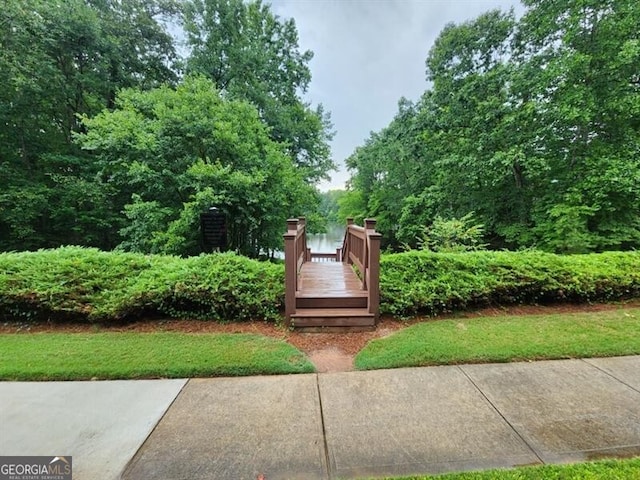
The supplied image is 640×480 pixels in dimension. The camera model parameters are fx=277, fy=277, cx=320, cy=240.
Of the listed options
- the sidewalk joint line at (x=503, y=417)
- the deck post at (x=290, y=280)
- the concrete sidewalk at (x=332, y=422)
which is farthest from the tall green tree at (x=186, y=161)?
the sidewalk joint line at (x=503, y=417)

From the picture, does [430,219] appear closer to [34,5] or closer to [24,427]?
[24,427]

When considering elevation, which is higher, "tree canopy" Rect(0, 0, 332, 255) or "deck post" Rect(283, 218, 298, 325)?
"tree canopy" Rect(0, 0, 332, 255)

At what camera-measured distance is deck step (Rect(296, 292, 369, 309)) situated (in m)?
3.88

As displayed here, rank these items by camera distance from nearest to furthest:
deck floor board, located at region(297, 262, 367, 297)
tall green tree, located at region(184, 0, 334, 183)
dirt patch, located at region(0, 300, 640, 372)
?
dirt patch, located at region(0, 300, 640, 372), deck floor board, located at region(297, 262, 367, 297), tall green tree, located at region(184, 0, 334, 183)

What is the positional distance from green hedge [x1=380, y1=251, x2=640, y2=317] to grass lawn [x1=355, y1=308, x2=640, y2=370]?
335mm

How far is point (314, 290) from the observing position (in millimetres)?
4262

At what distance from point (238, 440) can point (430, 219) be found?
12.4 m

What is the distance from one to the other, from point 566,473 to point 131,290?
175 inches

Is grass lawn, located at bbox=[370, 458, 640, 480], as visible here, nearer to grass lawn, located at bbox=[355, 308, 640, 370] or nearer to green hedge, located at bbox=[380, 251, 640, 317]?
grass lawn, located at bbox=[355, 308, 640, 370]

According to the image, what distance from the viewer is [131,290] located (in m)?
3.66

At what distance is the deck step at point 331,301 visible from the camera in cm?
388

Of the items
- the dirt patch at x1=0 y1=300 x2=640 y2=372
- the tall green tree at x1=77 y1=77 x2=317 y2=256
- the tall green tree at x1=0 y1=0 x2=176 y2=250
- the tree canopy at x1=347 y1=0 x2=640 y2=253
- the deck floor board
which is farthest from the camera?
the tall green tree at x1=0 y1=0 x2=176 y2=250

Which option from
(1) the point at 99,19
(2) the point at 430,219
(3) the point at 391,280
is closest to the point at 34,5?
(1) the point at 99,19

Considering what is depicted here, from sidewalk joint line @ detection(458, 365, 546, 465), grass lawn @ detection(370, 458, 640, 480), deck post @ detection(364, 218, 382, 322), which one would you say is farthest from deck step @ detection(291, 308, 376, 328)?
grass lawn @ detection(370, 458, 640, 480)
